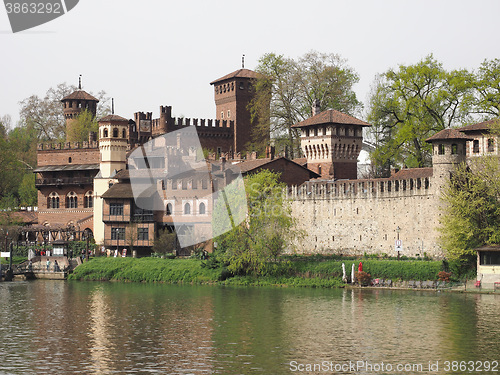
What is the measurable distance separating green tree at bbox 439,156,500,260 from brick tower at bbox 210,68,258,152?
36.7 m

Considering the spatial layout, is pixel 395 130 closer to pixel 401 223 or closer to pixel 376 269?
pixel 401 223

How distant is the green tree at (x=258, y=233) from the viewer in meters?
49.5

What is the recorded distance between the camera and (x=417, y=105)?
58.9m

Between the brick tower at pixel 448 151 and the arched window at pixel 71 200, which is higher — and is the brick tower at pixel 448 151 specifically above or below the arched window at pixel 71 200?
above

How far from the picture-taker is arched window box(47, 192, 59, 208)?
7619 cm

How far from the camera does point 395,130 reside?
62.7 meters

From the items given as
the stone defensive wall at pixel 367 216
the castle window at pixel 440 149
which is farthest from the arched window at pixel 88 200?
the castle window at pixel 440 149

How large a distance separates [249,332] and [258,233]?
1759cm

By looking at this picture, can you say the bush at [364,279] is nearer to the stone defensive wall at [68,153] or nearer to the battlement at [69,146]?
the stone defensive wall at [68,153]

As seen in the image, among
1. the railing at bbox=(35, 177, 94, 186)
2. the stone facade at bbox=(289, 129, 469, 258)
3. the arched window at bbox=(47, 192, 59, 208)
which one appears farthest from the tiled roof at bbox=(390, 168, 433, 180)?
the arched window at bbox=(47, 192, 59, 208)

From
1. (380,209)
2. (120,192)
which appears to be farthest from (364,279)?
(120,192)

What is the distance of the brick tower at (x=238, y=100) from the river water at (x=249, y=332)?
37.0 meters

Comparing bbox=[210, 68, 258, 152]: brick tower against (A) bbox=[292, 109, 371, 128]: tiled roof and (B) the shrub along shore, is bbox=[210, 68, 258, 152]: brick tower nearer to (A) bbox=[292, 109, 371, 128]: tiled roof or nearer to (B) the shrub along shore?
(A) bbox=[292, 109, 371, 128]: tiled roof

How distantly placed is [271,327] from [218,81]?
5276 centimetres
